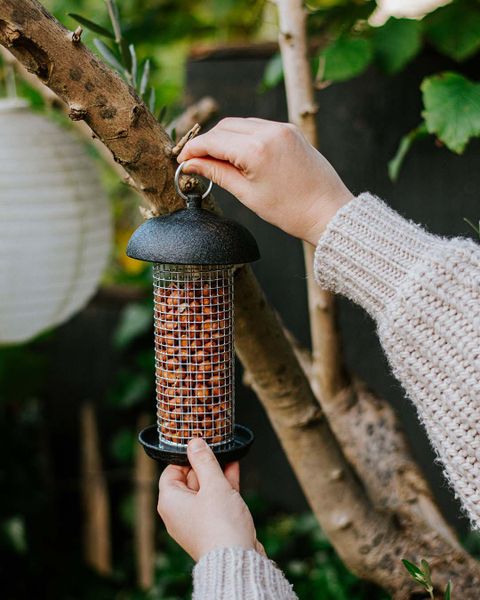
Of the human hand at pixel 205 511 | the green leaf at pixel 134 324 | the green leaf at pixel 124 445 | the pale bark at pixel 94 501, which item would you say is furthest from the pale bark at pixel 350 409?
the pale bark at pixel 94 501

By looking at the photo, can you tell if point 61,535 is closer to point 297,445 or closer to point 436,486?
point 436,486

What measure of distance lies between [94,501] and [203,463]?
2.13 metres

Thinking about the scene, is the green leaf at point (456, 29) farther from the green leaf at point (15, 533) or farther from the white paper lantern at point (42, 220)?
the green leaf at point (15, 533)

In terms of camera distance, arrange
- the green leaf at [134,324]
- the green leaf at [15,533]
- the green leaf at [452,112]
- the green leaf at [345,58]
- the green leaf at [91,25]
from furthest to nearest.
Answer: the green leaf at [134,324]
the green leaf at [15,533]
the green leaf at [345,58]
the green leaf at [452,112]
the green leaf at [91,25]

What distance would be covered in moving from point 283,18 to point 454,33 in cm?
43

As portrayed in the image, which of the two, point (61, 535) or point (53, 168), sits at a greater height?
point (53, 168)

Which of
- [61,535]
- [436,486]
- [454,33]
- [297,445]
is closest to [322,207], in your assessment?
[297,445]

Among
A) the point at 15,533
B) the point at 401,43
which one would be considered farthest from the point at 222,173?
the point at 15,533

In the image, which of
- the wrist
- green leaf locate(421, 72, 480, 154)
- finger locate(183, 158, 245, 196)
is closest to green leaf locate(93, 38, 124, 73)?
finger locate(183, 158, 245, 196)

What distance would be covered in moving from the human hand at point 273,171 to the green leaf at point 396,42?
2.68 ft

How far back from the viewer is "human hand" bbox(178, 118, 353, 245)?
87cm

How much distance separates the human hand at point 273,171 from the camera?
2.86 feet

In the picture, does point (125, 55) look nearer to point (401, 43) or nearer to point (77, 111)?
point (77, 111)

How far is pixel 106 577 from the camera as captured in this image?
8.96 feet
